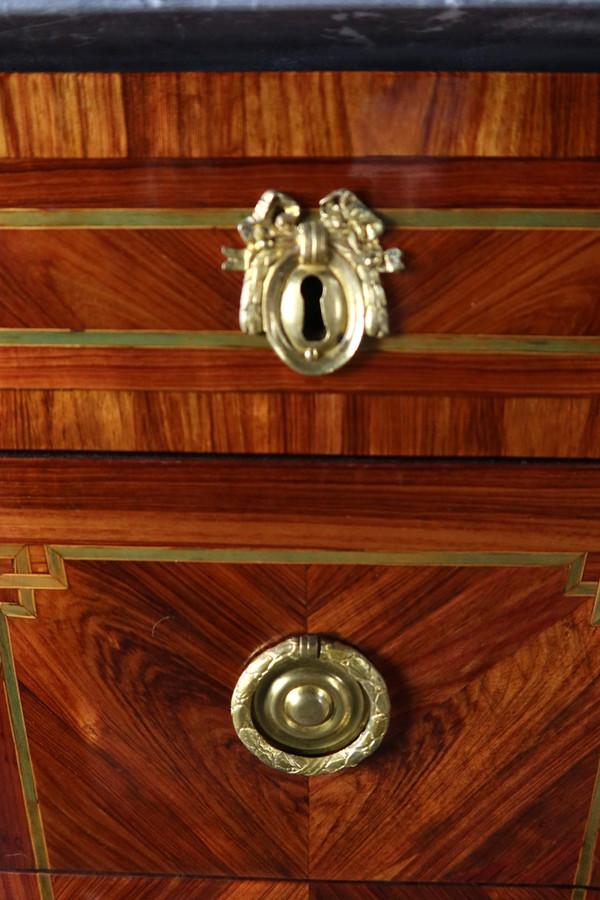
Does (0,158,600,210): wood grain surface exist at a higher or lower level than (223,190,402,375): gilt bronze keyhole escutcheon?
higher

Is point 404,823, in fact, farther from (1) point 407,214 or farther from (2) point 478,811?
(1) point 407,214

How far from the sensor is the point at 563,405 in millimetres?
365

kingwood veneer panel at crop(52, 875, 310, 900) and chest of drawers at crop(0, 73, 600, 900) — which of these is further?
kingwood veneer panel at crop(52, 875, 310, 900)

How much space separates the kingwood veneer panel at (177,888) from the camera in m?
0.45

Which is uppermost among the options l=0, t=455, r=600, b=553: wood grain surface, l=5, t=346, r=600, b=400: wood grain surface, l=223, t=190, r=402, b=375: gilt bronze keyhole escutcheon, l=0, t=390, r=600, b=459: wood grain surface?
l=223, t=190, r=402, b=375: gilt bronze keyhole escutcheon

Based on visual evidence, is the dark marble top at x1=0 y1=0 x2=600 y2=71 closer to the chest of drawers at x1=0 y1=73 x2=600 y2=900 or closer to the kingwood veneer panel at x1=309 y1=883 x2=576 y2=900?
the chest of drawers at x1=0 y1=73 x2=600 y2=900

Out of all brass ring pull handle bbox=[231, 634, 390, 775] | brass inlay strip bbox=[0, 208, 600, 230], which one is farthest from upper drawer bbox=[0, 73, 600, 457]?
brass ring pull handle bbox=[231, 634, 390, 775]

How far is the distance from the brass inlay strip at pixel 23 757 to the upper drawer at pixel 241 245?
0.38 ft

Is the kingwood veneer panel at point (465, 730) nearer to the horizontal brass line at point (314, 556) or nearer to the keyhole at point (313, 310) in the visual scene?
the horizontal brass line at point (314, 556)

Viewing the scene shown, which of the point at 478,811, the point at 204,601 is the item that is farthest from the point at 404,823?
the point at 204,601

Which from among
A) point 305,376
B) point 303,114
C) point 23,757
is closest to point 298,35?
point 303,114

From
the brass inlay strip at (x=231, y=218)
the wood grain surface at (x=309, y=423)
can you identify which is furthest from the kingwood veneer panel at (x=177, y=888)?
the brass inlay strip at (x=231, y=218)

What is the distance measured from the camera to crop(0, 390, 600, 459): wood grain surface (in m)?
0.37

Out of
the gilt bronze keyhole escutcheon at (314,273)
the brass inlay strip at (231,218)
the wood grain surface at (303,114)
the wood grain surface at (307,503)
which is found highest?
the wood grain surface at (303,114)
